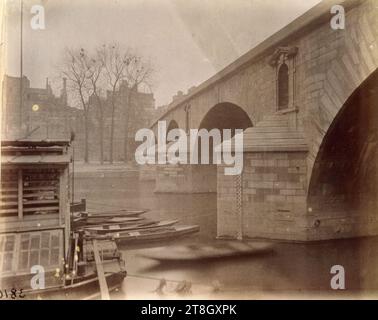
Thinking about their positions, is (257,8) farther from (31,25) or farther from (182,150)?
(182,150)

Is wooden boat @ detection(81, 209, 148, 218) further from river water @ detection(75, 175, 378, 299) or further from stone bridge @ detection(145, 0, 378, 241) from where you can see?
stone bridge @ detection(145, 0, 378, 241)

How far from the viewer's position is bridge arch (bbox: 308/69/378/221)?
880 centimetres

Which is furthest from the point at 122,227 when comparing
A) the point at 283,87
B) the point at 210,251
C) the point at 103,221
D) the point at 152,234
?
the point at 283,87

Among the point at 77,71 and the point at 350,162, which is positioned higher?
the point at 77,71

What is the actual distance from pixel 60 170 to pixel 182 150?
933 cm

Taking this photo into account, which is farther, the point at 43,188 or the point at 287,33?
the point at 287,33

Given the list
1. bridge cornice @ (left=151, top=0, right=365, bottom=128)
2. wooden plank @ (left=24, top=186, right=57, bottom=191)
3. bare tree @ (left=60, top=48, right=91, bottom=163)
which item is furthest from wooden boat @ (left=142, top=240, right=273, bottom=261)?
bridge cornice @ (left=151, top=0, right=365, bottom=128)

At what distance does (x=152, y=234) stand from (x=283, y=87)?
613cm

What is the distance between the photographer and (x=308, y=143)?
9648mm

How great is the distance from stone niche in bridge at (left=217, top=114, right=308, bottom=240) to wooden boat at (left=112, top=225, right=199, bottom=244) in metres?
1.70

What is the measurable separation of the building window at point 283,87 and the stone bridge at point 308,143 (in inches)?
1.2

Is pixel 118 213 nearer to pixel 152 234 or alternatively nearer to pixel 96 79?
pixel 152 234
